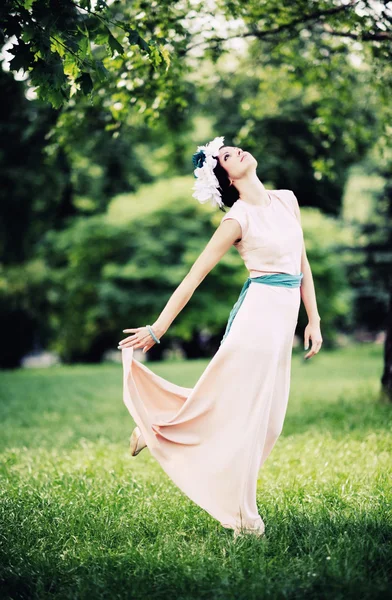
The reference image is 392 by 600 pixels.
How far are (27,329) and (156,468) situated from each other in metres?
20.7

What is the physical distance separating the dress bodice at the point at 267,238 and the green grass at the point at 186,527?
61.8 inches

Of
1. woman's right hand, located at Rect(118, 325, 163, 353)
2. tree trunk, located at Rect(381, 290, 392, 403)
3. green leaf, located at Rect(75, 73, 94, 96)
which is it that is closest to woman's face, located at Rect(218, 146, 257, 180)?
green leaf, located at Rect(75, 73, 94, 96)

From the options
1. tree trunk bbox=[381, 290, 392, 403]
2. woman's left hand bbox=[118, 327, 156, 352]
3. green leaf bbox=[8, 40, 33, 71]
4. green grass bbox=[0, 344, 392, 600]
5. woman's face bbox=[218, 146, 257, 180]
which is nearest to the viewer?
green grass bbox=[0, 344, 392, 600]

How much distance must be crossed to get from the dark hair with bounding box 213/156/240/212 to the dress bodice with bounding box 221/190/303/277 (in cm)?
16

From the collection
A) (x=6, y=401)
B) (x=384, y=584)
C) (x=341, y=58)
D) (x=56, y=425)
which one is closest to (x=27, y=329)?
(x=6, y=401)

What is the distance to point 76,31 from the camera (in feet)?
12.6

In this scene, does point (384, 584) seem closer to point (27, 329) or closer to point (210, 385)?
point (210, 385)

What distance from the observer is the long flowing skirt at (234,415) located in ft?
11.7

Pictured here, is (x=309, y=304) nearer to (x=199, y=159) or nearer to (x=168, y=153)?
(x=199, y=159)

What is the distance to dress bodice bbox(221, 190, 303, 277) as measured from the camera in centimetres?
363

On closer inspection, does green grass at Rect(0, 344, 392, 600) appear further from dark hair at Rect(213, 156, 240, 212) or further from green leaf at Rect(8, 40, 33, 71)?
green leaf at Rect(8, 40, 33, 71)

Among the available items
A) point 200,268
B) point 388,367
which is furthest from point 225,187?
point 388,367

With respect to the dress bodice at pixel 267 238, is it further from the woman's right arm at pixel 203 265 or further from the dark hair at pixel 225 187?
the dark hair at pixel 225 187

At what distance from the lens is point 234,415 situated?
11.8 ft
